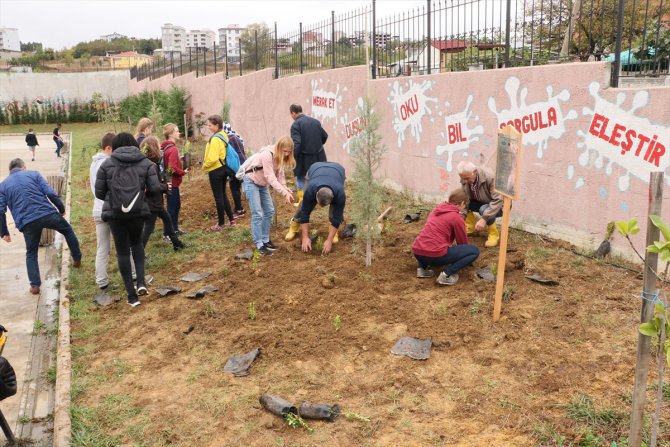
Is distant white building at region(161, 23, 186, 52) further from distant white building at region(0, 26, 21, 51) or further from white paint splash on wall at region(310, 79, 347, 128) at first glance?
white paint splash on wall at region(310, 79, 347, 128)

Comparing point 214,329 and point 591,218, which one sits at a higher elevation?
point 591,218

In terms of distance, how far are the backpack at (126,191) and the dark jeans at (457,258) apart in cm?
296

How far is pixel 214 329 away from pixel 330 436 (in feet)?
6.82

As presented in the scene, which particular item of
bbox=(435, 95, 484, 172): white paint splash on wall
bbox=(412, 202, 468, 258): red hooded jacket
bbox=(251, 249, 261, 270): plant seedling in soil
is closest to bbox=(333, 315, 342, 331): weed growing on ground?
bbox=(412, 202, 468, 258): red hooded jacket

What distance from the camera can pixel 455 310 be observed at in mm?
5133

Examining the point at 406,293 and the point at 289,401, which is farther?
the point at 406,293

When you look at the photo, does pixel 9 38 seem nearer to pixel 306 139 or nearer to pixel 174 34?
pixel 174 34

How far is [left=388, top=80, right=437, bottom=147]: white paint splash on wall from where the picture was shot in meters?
8.86

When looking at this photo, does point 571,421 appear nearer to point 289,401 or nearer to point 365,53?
point 289,401

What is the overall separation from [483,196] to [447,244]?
132 cm

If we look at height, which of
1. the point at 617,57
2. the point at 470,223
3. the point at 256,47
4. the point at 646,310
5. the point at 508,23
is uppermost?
the point at 256,47

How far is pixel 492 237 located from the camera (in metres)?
6.74

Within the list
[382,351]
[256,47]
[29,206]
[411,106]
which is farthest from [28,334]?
[256,47]

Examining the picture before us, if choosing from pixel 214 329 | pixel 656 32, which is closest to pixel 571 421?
pixel 214 329
